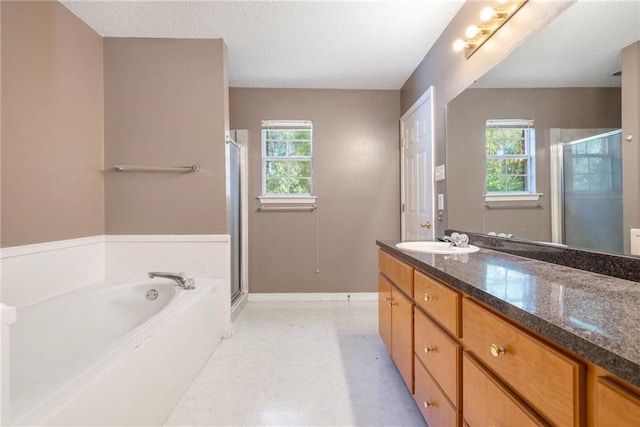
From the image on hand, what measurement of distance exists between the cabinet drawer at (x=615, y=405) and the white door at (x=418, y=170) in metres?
2.01

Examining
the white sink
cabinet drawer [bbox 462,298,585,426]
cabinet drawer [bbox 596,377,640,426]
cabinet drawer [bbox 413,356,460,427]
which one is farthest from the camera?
the white sink

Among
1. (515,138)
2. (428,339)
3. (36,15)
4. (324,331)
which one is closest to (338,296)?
(324,331)

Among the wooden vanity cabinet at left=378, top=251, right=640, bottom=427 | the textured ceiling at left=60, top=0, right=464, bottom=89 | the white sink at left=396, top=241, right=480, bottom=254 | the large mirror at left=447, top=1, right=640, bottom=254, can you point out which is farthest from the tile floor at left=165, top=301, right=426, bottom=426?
the textured ceiling at left=60, top=0, right=464, bottom=89

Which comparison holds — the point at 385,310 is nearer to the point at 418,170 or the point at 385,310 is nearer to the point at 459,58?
the point at 418,170

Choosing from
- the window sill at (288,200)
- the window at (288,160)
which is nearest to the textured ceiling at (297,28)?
the window at (288,160)

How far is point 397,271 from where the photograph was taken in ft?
5.56

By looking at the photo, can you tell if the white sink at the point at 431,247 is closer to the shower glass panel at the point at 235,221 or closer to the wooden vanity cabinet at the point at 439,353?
the wooden vanity cabinet at the point at 439,353

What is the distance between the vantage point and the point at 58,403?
872mm

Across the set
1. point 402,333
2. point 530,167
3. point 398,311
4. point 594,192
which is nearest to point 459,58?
point 530,167

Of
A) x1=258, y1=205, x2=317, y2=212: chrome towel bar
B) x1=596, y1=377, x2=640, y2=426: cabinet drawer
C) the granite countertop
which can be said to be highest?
x1=258, y1=205, x2=317, y2=212: chrome towel bar

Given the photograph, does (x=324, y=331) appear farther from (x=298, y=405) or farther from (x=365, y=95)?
(x=365, y=95)

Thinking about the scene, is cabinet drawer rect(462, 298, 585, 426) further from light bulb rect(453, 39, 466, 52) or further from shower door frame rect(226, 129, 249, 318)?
shower door frame rect(226, 129, 249, 318)

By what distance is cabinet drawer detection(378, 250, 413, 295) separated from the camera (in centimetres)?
150

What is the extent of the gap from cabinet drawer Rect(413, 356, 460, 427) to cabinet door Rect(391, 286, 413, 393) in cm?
9
